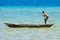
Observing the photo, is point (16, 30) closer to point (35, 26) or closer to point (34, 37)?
point (35, 26)

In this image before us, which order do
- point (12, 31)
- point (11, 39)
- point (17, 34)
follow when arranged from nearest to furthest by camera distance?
point (11, 39), point (17, 34), point (12, 31)

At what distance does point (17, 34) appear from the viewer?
1936 centimetres

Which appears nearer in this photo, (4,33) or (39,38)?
(39,38)

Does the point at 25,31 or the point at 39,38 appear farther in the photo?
the point at 25,31

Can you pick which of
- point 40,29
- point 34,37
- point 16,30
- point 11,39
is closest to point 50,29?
point 40,29

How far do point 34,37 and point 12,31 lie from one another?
2.83 meters

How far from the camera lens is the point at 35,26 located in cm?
2164

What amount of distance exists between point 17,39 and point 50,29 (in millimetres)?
4904

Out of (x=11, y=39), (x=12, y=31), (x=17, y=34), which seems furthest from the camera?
(x=12, y=31)

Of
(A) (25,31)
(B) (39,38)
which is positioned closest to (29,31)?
(A) (25,31)

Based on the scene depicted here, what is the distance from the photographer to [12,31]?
20719 mm

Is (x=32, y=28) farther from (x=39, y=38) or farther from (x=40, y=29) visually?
(x=39, y=38)

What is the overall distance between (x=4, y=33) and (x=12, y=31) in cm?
110

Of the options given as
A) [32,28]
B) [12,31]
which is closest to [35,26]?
[32,28]
